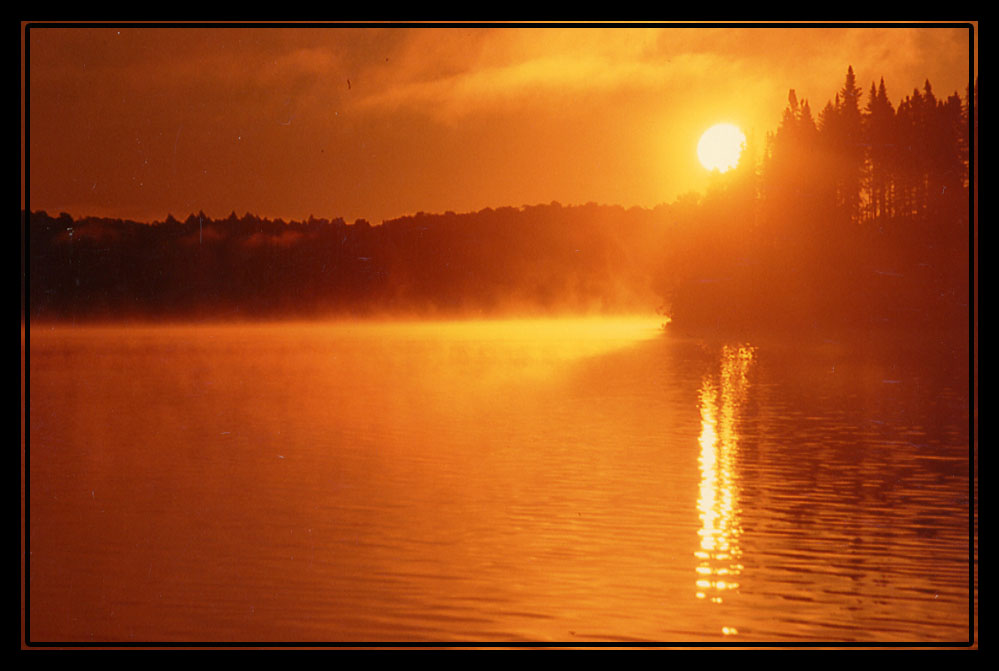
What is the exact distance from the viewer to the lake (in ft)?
49.9

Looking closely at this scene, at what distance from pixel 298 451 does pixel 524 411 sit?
11138 mm

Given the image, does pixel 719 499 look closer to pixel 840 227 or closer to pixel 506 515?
pixel 506 515

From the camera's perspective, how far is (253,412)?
41062 millimetres

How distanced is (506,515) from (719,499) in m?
3.88

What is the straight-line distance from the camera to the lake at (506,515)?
15.2 meters

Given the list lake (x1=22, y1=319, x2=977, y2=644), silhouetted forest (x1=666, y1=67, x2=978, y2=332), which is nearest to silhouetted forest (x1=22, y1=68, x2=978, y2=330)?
silhouetted forest (x1=666, y1=67, x2=978, y2=332)

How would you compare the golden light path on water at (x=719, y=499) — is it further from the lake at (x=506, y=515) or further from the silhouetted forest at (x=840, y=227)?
the silhouetted forest at (x=840, y=227)

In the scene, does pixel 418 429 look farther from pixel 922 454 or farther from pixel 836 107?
pixel 836 107

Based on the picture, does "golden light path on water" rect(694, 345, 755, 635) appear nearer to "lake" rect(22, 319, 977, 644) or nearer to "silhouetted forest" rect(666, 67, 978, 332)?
"lake" rect(22, 319, 977, 644)

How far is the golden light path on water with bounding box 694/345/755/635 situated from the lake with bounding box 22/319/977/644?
3.1 inches

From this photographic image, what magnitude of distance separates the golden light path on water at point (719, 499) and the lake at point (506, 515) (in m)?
0.08

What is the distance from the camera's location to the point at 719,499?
2270 cm

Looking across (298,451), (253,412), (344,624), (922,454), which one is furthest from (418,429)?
(344,624)

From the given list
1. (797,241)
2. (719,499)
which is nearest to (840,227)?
(797,241)
